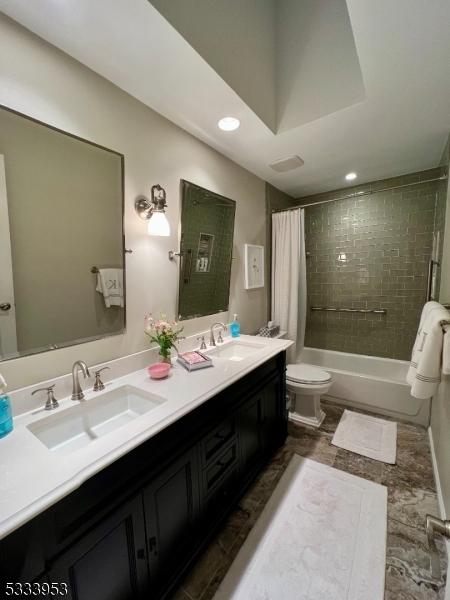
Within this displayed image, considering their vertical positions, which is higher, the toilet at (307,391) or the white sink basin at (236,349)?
the white sink basin at (236,349)

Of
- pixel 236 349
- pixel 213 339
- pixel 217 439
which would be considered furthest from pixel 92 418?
pixel 236 349

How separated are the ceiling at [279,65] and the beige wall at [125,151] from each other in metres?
0.08

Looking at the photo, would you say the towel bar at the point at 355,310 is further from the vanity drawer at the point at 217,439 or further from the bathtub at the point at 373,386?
the vanity drawer at the point at 217,439

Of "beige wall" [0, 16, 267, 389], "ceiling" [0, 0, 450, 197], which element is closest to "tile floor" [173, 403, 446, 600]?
"beige wall" [0, 16, 267, 389]

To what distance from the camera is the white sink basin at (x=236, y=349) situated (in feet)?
6.42

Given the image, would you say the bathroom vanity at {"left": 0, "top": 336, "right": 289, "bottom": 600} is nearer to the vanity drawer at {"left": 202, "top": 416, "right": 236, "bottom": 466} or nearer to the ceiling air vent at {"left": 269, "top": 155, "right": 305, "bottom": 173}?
the vanity drawer at {"left": 202, "top": 416, "right": 236, "bottom": 466}

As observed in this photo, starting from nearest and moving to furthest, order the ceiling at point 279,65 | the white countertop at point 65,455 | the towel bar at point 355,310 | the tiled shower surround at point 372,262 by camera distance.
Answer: the white countertop at point 65,455, the ceiling at point 279,65, the tiled shower surround at point 372,262, the towel bar at point 355,310

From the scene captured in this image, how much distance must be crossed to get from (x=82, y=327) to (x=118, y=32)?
1298 millimetres

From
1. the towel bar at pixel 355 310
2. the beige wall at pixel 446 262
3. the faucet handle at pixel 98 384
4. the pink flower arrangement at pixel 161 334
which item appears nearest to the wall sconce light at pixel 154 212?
the pink flower arrangement at pixel 161 334

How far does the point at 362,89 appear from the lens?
57.9 inches

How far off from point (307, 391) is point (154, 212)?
192cm

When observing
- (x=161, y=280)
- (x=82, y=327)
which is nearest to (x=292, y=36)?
(x=161, y=280)

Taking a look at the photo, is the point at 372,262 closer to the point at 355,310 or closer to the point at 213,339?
the point at 355,310

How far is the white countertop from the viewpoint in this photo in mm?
647
